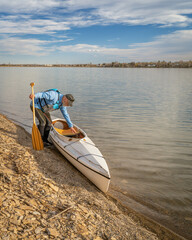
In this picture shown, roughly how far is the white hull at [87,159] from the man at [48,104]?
3.08 ft

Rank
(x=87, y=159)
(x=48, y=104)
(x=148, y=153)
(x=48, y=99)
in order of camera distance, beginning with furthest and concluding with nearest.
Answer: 1. (x=148, y=153)
2. (x=48, y=104)
3. (x=48, y=99)
4. (x=87, y=159)

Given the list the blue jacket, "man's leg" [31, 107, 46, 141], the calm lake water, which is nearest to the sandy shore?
the calm lake water

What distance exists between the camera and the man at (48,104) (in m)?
7.66

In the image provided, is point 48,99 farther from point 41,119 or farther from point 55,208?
point 55,208

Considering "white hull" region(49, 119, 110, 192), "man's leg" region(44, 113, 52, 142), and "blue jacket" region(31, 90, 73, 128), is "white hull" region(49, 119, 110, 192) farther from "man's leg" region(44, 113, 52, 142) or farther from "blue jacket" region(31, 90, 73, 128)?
"blue jacket" region(31, 90, 73, 128)

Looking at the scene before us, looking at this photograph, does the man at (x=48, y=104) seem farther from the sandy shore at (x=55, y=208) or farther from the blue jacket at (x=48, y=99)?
the sandy shore at (x=55, y=208)

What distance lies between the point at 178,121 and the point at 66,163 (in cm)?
1008

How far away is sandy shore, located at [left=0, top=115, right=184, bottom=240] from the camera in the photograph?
3.85 metres

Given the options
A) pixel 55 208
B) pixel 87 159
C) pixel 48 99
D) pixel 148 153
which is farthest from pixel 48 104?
pixel 148 153

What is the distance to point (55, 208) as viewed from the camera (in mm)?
4582

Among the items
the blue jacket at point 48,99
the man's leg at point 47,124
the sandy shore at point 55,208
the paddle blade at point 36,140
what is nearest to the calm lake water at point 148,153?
the sandy shore at point 55,208

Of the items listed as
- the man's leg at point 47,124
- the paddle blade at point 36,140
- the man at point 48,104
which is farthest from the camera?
the man's leg at point 47,124

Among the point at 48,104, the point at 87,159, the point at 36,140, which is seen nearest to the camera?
the point at 87,159

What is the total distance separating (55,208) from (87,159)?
2175 mm
